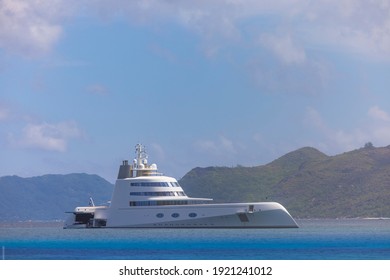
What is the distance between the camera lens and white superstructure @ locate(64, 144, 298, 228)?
9425 centimetres

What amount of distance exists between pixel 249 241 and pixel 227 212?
1469 cm

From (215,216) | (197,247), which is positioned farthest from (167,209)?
(197,247)

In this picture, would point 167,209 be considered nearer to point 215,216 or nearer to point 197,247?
point 215,216

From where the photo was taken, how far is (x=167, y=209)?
95812mm

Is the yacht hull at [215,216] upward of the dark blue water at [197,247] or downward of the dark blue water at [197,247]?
upward

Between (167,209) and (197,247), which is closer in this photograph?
(197,247)

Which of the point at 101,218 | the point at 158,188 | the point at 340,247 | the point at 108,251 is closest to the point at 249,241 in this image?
the point at 340,247

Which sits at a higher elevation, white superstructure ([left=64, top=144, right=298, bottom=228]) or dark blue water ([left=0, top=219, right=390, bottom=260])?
white superstructure ([left=64, top=144, right=298, bottom=228])

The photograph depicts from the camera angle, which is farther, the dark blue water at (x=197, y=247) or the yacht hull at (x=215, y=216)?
the yacht hull at (x=215, y=216)

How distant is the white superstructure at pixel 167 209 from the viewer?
9425 centimetres

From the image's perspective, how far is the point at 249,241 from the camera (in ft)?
261

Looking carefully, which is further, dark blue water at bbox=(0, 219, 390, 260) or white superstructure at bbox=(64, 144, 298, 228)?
white superstructure at bbox=(64, 144, 298, 228)

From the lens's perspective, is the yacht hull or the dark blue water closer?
the dark blue water
